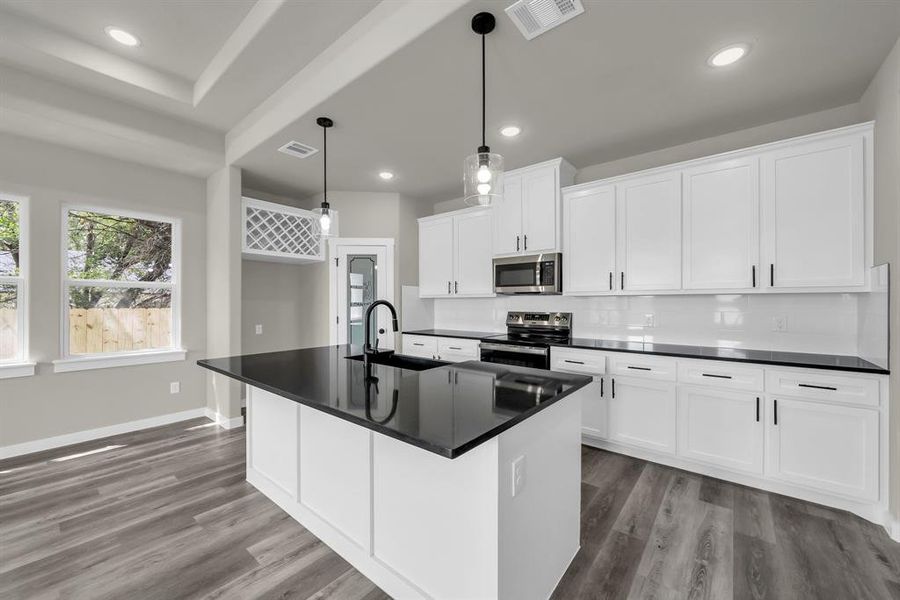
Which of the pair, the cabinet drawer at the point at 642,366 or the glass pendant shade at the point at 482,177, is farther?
the cabinet drawer at the point at 642,366

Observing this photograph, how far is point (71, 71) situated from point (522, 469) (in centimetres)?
401

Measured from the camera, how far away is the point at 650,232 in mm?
3301

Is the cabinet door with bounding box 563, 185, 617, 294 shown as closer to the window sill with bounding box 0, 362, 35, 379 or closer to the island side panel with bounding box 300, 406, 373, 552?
the island side panel with bounding box 300, 406, 373, 552

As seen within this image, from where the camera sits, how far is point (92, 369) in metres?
3.57

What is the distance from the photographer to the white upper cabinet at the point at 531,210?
3771mm

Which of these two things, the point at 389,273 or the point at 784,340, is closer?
the point at 784,340

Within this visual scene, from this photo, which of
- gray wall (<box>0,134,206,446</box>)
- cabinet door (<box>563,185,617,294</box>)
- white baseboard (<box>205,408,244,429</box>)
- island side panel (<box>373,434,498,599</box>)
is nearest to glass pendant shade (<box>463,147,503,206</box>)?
island side panel (<box>373,434,498,599</box>)

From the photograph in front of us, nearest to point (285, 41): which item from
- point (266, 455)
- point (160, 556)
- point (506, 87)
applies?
point (506, 87)

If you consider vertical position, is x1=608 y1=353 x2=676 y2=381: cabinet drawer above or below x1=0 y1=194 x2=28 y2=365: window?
below

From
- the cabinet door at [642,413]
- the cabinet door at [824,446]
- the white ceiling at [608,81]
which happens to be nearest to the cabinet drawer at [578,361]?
the cabinet door at [642,413]

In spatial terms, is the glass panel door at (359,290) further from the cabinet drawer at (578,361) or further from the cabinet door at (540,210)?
the cabinet drawer at (578,361)

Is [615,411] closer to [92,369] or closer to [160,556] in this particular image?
[160,556]

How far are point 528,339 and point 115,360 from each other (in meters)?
4.07

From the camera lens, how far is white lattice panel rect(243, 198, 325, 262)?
4242 mm
